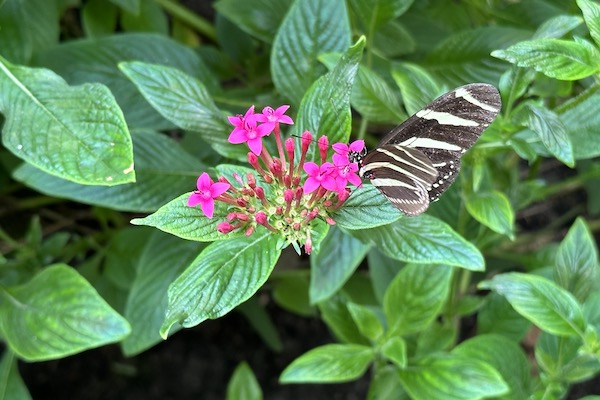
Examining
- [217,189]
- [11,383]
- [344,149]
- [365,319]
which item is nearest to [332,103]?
Answer: [344,149]

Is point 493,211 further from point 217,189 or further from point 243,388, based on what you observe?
point 243,388

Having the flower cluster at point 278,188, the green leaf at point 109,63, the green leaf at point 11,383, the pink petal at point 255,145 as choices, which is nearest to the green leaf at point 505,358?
the flower cluster at point 278,188

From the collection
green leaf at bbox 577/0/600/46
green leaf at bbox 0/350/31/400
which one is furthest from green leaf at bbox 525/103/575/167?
green leaf at bbox 0/350/31/400

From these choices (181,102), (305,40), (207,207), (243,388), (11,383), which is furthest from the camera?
(243,388)

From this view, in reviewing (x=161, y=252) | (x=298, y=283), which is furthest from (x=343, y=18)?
(x=298, y=283)

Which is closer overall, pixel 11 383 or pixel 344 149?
pixel 344 149
